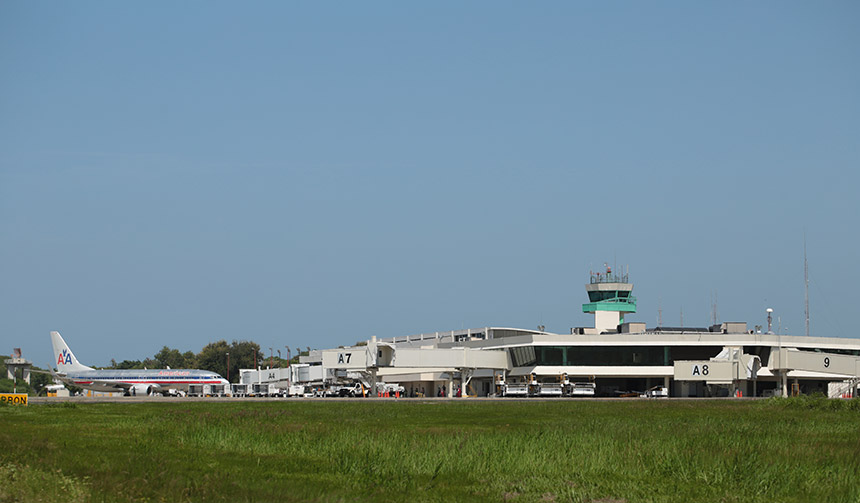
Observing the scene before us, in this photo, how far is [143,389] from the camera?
13988cm

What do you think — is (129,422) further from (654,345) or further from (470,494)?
(654,345)

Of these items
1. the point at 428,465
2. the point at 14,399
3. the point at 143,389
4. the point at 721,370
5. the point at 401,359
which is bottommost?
the point at 143,389

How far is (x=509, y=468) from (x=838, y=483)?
785 centimetres

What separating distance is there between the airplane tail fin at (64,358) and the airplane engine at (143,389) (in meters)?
20.8

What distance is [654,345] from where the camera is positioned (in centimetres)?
12469

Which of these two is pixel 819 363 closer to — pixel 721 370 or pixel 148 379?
pixel 721 370

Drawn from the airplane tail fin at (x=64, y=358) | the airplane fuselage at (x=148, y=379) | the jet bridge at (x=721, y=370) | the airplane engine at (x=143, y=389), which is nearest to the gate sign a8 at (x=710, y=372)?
the jet bridge at (x=721, y=370)

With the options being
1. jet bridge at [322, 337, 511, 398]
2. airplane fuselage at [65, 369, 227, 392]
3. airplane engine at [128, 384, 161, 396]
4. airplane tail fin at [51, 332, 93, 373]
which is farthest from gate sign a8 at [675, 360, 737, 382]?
airplane tail fin at [51, 332, 93, 373]

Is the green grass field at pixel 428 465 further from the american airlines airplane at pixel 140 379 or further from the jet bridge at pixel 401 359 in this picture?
the american airlines airplane at pixel 140 379

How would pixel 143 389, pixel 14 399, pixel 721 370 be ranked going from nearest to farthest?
pixel 14 399
pixel 721 370
pixel 143 389

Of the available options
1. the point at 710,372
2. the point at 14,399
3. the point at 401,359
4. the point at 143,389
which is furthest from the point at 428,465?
the point at 143,389

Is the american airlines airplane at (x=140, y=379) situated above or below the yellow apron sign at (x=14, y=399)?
below

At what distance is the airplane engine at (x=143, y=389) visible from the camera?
139500mm

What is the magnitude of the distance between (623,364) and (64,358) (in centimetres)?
9164
